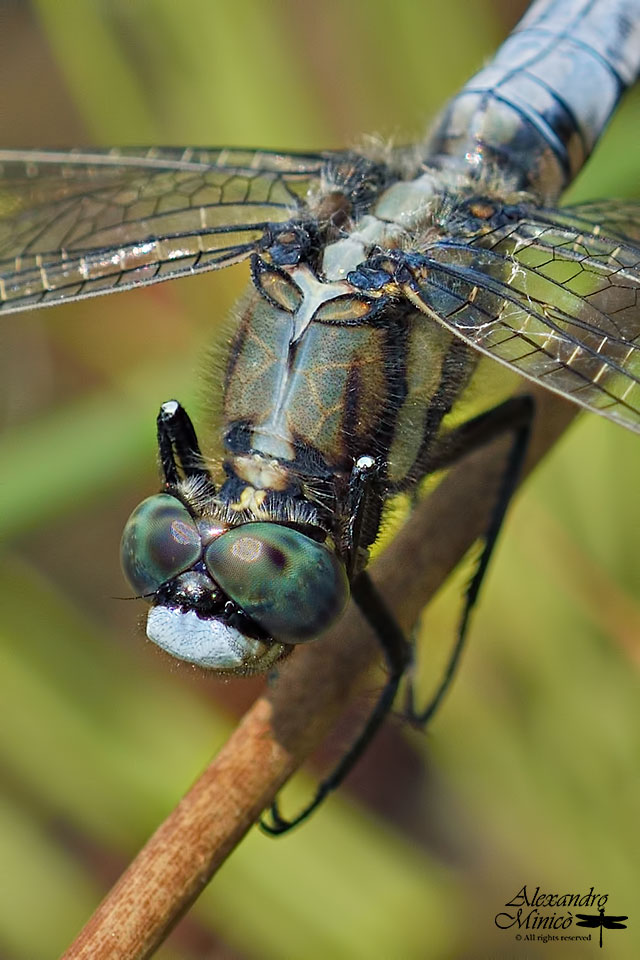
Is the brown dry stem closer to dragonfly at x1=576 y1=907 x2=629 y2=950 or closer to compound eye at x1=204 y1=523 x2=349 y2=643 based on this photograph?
compound eye at x1=204 y1=523 x2=349 y2=643

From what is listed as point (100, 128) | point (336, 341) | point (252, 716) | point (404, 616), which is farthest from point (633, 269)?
point (100, 128)

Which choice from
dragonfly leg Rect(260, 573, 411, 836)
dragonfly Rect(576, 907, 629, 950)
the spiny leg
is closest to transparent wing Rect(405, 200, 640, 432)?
the spiny leg

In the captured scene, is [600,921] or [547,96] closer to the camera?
[600,921]

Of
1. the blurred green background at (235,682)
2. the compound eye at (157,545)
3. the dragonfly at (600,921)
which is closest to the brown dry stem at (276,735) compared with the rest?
the compound eye at (157,545)

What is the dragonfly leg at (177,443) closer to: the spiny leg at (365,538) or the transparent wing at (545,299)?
the spiny leg at (365,538)

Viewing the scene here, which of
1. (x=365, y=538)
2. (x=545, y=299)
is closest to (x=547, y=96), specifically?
(x=545, y=299)

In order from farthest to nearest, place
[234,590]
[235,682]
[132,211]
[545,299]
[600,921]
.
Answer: [235,682] < [132,211] < [600,921] < [545,299] < [234,590]

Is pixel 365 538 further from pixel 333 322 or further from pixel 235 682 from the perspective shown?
pixel 235 682
